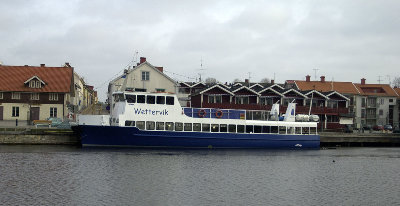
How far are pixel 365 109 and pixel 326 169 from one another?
67.6 metres

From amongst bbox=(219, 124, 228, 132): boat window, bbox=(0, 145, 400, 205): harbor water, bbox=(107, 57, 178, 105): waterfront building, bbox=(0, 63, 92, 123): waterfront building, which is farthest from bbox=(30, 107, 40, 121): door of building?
bbox=(219, 124, 228, 132): boat window

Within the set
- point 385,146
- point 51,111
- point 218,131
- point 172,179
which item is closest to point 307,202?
point 172,179

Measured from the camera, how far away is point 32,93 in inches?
2768

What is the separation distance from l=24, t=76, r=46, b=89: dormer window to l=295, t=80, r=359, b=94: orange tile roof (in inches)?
2005

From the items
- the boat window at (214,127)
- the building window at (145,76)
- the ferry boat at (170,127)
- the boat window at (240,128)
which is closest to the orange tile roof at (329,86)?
the building window at (145,76)

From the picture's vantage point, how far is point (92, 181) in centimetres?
3142

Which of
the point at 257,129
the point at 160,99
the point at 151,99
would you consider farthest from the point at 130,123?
the point at 257,129

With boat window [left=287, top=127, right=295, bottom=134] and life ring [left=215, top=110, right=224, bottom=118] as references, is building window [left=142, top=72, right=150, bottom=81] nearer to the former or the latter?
life ring [left=215, top=110, right=224, bottom=118]

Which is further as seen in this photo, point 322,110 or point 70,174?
point 322,110

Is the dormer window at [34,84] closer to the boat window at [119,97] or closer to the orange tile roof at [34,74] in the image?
the orange tile roof at [34,74]

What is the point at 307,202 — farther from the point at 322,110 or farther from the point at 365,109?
the point at 365,109

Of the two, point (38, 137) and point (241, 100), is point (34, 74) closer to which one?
point (38, 137)

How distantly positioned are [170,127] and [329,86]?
56.9 metres

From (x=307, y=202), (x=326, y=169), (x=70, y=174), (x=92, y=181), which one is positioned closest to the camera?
(x=307, y=202)
